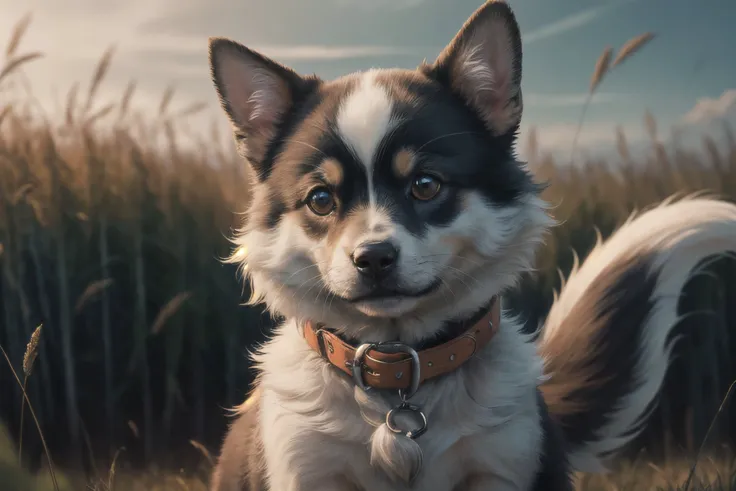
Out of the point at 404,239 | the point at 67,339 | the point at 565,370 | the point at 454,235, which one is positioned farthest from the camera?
the point at 67,339

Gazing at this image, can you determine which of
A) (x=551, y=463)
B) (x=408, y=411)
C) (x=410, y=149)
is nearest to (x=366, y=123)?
(x=410, y=149)

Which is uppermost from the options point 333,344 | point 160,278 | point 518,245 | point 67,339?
point 518,245

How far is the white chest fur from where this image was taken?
2.04 m

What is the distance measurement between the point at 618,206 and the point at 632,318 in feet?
1.96

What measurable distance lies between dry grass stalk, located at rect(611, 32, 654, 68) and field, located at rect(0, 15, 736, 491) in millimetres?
12

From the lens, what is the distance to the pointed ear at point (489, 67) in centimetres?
215

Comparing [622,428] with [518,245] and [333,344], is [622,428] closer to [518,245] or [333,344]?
[518,245]

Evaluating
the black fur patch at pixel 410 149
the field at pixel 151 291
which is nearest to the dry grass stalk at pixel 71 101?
the field at pixel 151 291

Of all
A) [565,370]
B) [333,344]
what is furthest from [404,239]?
[565,370]

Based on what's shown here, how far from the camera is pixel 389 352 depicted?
2143 millimetres

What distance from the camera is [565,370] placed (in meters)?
2.72

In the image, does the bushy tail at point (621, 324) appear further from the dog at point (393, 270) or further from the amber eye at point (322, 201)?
the amber eye at point (322, 201)

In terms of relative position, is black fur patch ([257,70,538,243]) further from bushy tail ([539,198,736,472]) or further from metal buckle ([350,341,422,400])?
bushy tail ([539,198,736,472])

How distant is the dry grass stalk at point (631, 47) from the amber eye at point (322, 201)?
4.75 ft
